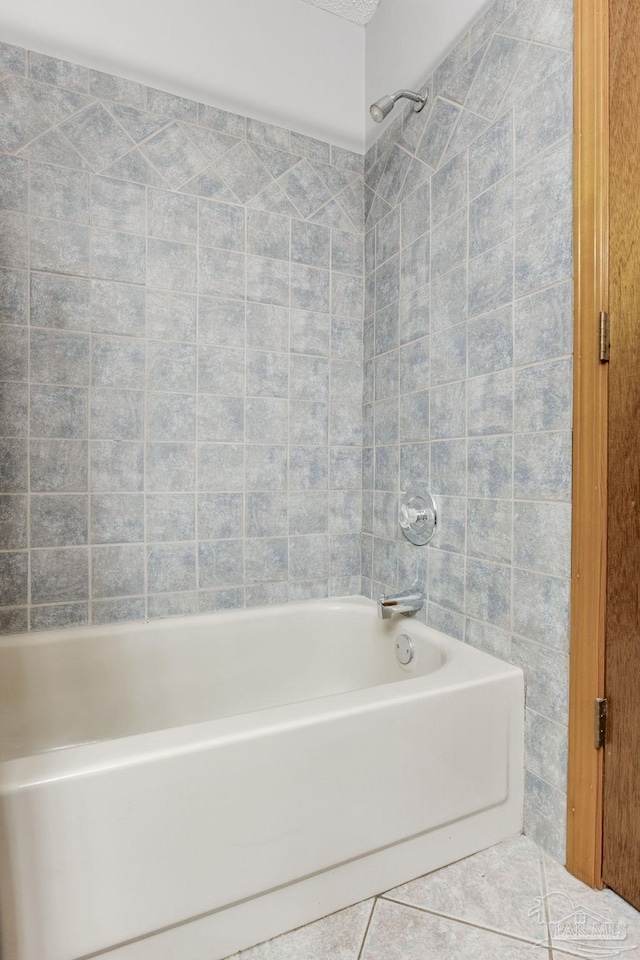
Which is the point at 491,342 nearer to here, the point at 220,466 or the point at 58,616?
the point at 220,466

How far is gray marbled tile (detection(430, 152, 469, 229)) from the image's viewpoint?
53.7 inches

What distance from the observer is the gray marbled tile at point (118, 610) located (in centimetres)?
153

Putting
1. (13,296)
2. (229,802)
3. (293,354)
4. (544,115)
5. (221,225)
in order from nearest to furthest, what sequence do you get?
(229,802) → (544,115) → (13,296) → (221,225) → (293,354)

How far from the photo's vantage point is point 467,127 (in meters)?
1.35

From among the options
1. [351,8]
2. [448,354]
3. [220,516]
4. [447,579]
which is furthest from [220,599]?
[351,8]

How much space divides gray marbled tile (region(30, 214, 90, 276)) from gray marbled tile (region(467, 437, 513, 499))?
1.27m

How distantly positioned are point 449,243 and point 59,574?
1.51 meters

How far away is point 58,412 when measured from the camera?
1.46 metres

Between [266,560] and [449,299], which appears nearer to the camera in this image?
[449,299]

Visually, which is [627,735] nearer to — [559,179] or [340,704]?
[340,704]

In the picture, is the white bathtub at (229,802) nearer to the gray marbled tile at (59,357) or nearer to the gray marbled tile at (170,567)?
the gray marbled tile at (170,567)

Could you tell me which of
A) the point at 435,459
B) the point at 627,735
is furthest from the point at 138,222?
the point at 627,735

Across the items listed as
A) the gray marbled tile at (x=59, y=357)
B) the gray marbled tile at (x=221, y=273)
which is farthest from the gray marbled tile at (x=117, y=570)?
the gray marbled tile at (x=221, y=273)

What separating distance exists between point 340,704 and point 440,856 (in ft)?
1.45
